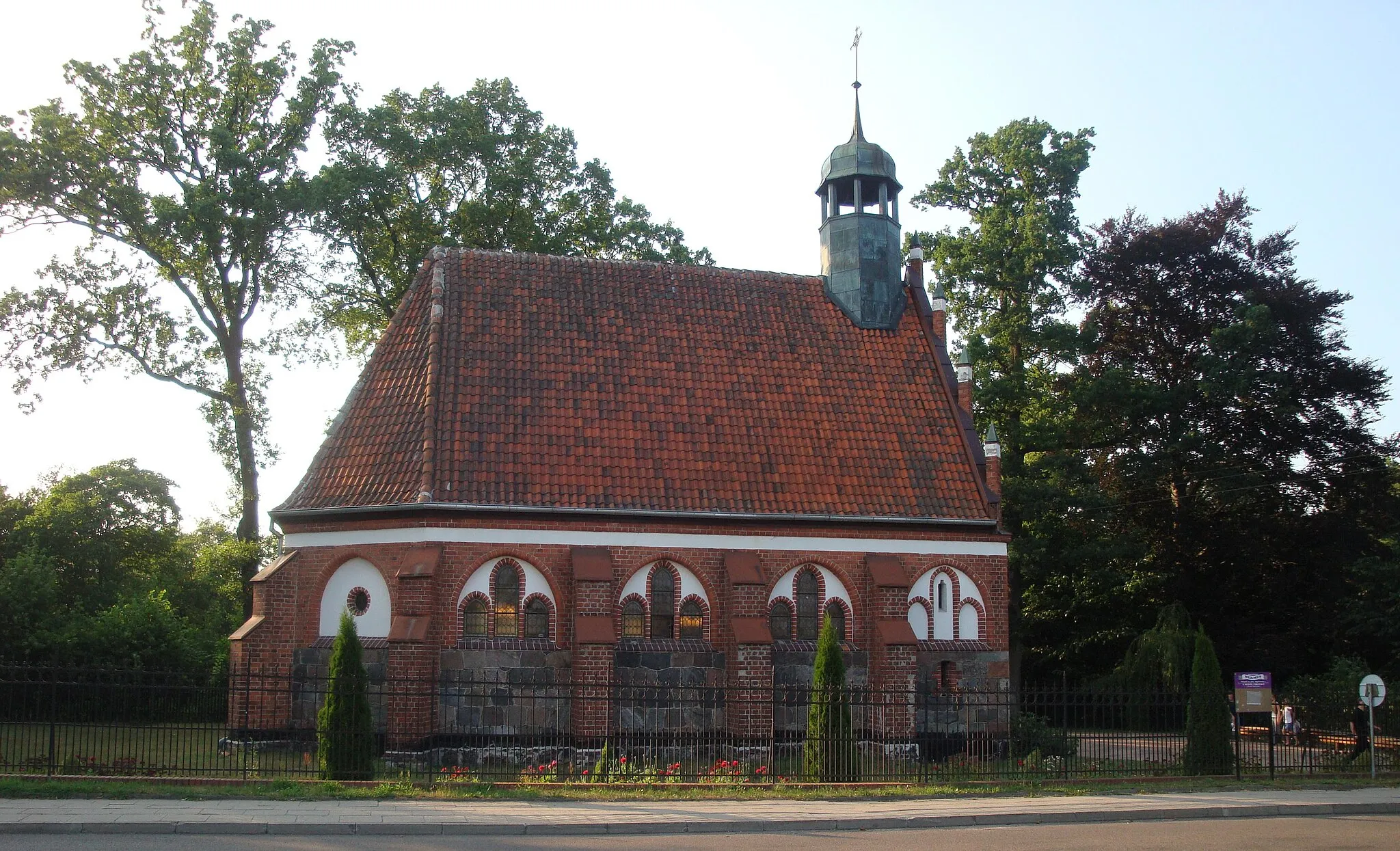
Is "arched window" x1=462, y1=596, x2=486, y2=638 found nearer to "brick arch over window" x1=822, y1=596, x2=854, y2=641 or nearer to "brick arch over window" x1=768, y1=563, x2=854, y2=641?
"brick arch over window" x1=768, y1=563, x2=854, y2=641

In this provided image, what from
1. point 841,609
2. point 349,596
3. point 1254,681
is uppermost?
point 349,596

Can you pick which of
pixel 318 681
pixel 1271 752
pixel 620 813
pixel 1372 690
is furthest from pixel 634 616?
pixel 1372 690

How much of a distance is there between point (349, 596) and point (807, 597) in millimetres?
8645

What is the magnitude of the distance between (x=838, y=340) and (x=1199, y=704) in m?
10.7

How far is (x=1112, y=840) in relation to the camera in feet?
42.4

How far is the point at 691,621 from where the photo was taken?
70.0 ft

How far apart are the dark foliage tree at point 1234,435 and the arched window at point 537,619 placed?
61.2ft

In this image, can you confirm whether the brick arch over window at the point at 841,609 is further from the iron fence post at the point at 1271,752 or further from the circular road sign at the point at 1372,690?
the circular road sign at the point at 1372,690

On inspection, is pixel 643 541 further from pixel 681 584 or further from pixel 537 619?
pixel 537 619

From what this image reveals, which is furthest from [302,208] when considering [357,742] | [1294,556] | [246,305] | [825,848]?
[1294,556]

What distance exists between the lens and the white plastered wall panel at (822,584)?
21844 millimetres

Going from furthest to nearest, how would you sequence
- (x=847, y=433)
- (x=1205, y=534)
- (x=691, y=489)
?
(x=1205, y=534)
(x=847, y=433)
(x=691, y=489)

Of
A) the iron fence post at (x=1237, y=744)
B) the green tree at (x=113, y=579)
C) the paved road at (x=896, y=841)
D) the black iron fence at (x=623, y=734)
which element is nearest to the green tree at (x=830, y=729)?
the black iron fence at (x=623, y=734)

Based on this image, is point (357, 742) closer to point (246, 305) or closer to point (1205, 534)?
point (246, 305)
